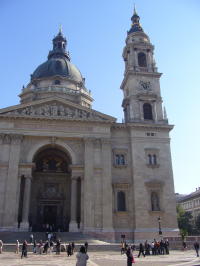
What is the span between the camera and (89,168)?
3219 cm

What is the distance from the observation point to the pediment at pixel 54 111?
109 ft

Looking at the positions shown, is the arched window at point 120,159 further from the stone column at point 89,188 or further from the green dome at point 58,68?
the green dome at point 58,68

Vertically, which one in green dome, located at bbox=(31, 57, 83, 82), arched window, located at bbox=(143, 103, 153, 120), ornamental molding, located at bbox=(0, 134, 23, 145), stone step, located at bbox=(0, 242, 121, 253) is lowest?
stone step, located at bbox=(0, 242, 121, 253)

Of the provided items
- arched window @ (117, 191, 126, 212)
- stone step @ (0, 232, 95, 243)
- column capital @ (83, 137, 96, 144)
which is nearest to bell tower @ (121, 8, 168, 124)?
column capital @ (83, 137, 96, 144)

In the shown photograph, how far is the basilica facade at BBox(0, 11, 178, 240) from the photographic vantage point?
30.7 meters

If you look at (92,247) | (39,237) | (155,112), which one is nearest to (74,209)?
(39,237)

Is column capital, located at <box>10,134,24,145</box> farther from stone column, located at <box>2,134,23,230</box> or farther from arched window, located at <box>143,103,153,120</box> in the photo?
arched window, located at <box>143,103,153,120</box>

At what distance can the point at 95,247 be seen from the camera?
24.0 meters

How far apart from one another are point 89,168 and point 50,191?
6.91 m

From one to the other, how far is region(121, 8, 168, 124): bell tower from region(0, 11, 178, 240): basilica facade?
0.45 ft

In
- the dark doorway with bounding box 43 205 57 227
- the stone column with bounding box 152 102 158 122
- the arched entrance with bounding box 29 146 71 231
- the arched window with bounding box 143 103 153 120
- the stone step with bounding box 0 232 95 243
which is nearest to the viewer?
the stone step with bounding box 0 232 95 243

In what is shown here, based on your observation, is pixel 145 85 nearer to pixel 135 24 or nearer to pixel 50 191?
pixel 135 24

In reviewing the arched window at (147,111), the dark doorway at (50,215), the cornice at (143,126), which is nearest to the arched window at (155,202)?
the cornice at (143,126)

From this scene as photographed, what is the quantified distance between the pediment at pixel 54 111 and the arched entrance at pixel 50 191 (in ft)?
13.0
